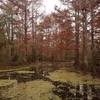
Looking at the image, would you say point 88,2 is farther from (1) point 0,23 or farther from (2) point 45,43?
(2) point 45,43

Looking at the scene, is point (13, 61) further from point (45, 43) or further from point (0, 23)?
point (45, 43)

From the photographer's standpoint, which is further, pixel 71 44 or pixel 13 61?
pixel 13 61

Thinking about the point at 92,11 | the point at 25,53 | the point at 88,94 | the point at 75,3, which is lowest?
the point at 88,94

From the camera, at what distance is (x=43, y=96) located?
910 centimetres

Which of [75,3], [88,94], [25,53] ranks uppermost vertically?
[75,3]

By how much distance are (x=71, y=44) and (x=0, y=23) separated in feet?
30.1

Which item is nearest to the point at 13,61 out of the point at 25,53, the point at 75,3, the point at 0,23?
the point at 25,53

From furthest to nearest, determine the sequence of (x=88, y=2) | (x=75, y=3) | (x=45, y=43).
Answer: (x=45, y=43) < (x=75, y=3) < (x=88, y=2)

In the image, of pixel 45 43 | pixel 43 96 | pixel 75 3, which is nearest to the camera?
pixel 43 96

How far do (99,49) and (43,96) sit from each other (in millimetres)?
9623

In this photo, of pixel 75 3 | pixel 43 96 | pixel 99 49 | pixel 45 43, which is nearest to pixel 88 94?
pixel 43 96

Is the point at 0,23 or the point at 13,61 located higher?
the point at 0,23

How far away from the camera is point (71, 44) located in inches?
869

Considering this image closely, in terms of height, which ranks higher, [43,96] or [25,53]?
[25,53]
